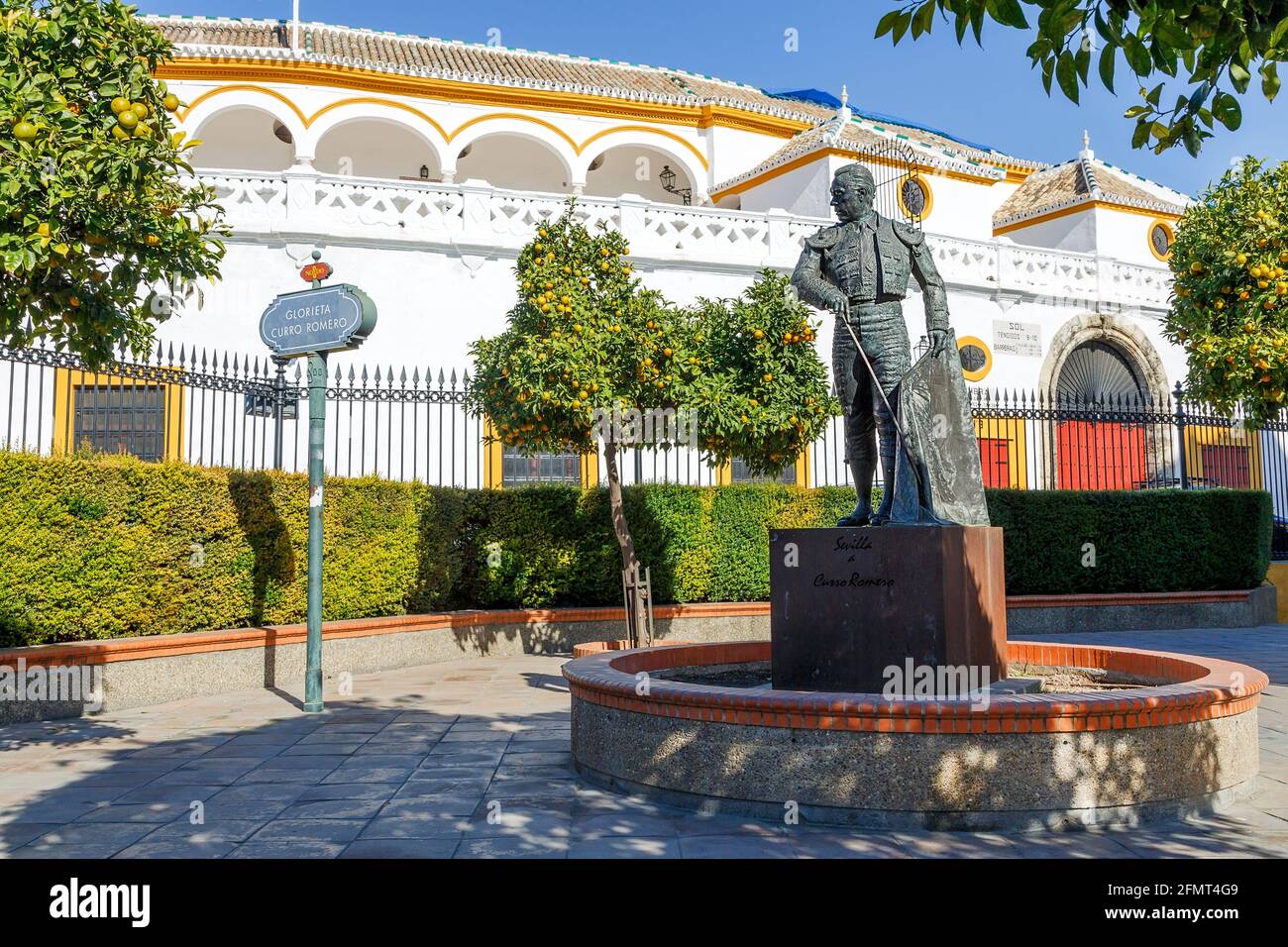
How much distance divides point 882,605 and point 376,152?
22.5 m

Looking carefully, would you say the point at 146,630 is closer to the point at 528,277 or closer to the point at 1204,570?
Answer: the point at 528,277

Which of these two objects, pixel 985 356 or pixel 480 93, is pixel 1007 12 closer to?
pixel 985 356

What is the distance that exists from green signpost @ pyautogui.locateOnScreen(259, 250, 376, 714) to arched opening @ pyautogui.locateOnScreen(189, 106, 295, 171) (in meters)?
16.8

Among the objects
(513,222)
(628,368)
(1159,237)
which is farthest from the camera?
(1159,237)

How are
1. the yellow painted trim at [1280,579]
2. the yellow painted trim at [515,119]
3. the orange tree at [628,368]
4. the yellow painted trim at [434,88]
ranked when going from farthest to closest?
the yellow painted trim at [515,119]
the yellow painted trim at [434,88]
the yellow painted trim at [1280,579]
the orange tree at [628,368]

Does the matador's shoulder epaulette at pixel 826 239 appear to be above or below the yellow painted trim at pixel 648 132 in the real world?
below

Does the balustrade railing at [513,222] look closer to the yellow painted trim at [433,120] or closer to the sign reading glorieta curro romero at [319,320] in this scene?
the yellow painted trim at [433,120]

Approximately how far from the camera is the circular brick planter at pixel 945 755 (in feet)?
16.2

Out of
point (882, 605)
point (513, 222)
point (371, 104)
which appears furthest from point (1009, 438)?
point (371, 104)

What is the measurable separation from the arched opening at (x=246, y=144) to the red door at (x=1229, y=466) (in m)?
21.2

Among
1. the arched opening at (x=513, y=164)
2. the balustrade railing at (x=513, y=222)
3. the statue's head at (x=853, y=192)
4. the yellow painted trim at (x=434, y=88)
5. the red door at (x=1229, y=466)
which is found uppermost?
the yellow painted trim at (x=434, y=88)

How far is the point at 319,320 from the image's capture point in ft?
28.7

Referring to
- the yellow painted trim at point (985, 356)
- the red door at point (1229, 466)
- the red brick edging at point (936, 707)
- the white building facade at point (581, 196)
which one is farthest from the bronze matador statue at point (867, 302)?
the red door at point (1229, 466)

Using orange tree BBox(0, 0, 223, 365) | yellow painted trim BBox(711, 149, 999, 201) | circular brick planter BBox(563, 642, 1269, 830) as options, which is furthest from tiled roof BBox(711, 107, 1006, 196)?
circular brick planter BBox(563, 642, 1269, 830)
